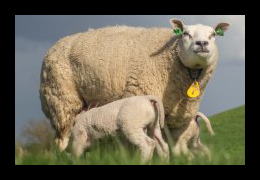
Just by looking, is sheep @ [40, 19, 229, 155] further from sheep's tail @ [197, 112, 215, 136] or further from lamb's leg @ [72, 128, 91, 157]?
lamb's leg @ [72, 128, 91, 157]

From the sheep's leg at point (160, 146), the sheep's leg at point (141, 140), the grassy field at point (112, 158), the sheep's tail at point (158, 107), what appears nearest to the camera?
the grassy field at point (112, 158)

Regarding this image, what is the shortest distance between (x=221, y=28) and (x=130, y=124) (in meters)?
2.82

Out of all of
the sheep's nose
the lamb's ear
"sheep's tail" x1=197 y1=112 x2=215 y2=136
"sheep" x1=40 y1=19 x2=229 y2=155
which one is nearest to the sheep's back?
"sheep" x1=40 y1=19 x2=229 y2=155

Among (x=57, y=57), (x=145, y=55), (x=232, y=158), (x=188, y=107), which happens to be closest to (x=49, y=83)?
(x=57, y=57)

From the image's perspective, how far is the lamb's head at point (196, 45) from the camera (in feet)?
25.9

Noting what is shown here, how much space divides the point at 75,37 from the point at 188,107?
3.25m

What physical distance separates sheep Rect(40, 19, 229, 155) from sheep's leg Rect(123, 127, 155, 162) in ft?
4.45

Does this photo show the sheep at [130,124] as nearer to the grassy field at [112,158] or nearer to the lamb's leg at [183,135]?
the grassy field at [112,158]

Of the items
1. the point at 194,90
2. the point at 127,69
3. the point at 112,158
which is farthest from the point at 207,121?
the point at 112,158

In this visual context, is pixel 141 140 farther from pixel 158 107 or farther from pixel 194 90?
pixel 194 90

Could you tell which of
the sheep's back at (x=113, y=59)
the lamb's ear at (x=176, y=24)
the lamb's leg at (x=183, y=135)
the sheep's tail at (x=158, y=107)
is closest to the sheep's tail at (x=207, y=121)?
the lamb's leg at (x=183, y=135)

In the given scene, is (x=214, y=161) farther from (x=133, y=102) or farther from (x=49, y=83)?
(x=49, y=83)

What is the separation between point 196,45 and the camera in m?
7.87

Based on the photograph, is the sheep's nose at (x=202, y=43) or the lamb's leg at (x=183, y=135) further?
the lamb's leg at (x=183, y=135)
